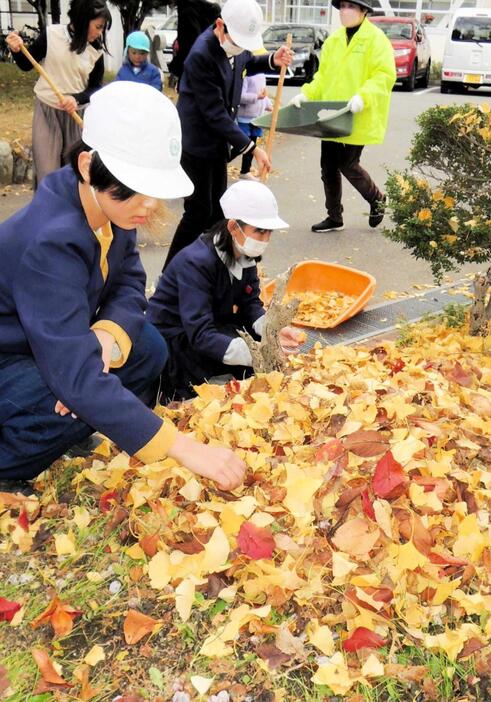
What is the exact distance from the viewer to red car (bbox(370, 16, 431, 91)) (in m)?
18.1

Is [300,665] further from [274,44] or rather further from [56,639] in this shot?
[274,44]

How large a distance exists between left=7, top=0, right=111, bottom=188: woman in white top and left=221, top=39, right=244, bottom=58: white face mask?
4.29 ft

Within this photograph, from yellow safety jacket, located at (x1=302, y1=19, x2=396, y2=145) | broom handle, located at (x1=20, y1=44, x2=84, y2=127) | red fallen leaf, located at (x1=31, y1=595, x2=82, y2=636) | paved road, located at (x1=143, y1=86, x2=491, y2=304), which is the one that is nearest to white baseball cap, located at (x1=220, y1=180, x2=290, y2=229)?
paved road, located at (x1=143, y1=86, x2=491, y2=304)

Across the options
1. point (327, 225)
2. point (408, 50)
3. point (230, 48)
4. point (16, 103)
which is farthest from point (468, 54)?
point (230, 48)

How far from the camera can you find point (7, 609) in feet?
6.57

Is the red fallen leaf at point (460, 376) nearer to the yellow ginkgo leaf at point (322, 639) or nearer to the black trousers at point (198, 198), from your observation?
the yellow ginkgo leaf at point (322, 639)

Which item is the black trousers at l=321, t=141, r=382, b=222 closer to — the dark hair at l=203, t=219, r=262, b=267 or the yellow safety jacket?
the yellow safety jacket

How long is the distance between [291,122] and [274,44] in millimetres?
15464

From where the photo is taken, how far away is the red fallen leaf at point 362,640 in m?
1.82

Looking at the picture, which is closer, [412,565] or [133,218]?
[412,565]

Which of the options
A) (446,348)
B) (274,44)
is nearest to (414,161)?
(446,348)

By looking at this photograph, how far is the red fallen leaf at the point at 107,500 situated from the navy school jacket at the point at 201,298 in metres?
1.17

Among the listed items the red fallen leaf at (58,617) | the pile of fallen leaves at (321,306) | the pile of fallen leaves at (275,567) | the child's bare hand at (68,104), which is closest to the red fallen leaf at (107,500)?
the pile of fallen leaves at (275,567)

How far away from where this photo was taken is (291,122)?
5930 millimetres
